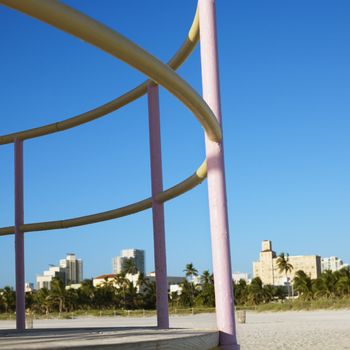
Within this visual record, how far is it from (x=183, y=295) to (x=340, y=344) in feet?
184

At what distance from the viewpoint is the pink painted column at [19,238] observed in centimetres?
578

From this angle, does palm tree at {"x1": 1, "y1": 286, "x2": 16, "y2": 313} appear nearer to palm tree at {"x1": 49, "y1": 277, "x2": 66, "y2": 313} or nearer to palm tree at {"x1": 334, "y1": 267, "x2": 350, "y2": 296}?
palm tree at {"x1": 49, "y1": 277, "x2": 66, "y2": 313}

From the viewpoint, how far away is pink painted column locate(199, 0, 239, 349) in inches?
131

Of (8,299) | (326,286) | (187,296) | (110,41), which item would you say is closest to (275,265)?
(326,286)

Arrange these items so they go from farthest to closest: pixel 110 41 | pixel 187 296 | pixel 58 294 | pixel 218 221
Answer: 1. pixel 58 294
2. pixel 187 296
3. pixel 218 221
4. pixel 110 41

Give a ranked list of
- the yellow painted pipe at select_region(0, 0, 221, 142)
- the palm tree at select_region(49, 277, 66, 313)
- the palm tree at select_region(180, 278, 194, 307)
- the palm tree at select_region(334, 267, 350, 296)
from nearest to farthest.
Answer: the yellow painted pipe at select_region(0, 0, 221, 142)
the palm tree at select_region(334, 267, 350, 296)
the palm tree at select_region(180, 278, 194, 307)
the palm tree at select_region(49, 277, 66, 313)

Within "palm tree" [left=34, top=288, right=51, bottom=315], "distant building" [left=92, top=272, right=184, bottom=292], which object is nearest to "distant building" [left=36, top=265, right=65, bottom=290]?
"distant building" [left=92, top=272, right=184, bottom=292]

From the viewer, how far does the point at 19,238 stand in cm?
590

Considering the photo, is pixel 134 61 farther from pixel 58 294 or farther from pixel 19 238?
pixel 58 294

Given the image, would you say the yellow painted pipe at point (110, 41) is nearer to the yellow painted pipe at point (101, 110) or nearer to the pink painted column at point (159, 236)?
the yellow painted pipe at point (101, 110)

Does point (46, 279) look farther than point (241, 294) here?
Yes

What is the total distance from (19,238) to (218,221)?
3.02 meters

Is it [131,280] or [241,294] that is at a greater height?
[131,280]

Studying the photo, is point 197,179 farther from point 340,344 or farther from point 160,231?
point 340,344
